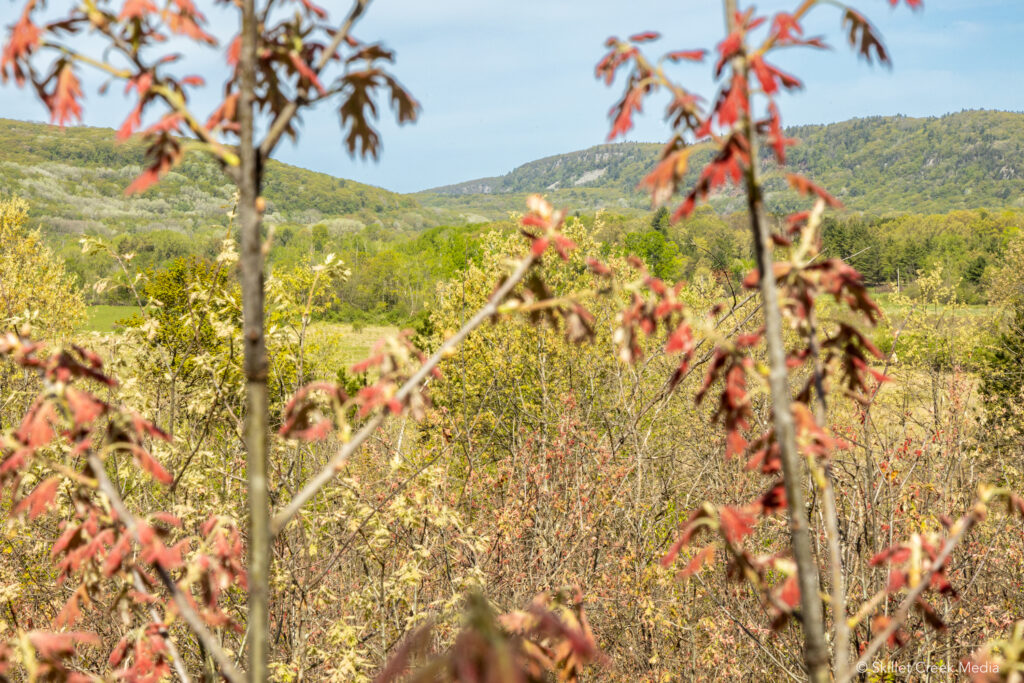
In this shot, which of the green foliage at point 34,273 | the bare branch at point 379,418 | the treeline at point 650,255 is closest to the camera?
the bare branch at point 379,418

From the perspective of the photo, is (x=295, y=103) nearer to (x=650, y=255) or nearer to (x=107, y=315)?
(x=650, y=255)

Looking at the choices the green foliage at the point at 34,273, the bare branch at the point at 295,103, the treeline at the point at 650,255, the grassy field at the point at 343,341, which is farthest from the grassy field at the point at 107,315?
the bare branch at the point at 295,103

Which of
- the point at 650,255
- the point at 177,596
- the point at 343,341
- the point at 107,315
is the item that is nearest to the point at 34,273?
the point at 177,596

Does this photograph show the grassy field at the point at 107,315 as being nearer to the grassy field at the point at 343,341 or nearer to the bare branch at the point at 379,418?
the grassy field at the point at 343,341

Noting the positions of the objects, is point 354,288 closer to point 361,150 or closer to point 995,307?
point 995,307

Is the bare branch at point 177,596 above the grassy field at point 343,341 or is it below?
above

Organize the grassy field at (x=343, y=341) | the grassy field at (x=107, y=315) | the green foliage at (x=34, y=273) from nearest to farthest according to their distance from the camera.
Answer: the green foliage at (x=34, y=273)
the grassy field at (x=343, y=341)
the grassy field at (x=107, y=315)

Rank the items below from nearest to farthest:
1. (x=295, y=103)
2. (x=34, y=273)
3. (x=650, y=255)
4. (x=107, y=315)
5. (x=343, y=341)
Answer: (x=295, y=103) → (x=34, y=273) → (x=650, y=255) → (x=343, y=341) → (x=107, y=315)

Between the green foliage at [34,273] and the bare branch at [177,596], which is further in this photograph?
the green foliage at [34,273]

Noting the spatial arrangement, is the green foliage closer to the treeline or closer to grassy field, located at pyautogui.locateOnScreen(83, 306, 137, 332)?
the treeline

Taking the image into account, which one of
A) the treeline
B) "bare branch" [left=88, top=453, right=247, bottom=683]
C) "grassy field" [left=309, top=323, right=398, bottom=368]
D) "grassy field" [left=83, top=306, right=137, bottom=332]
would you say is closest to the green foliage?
"grassy field" [left=309, top=323, right=398, bottom=368]

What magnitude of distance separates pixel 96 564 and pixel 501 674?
1508 mm

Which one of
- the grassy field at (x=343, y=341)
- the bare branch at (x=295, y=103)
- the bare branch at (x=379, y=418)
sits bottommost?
the grassy field at (x=343, y=341)

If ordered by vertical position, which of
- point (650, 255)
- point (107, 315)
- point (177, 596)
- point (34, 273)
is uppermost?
point (650, 255)
